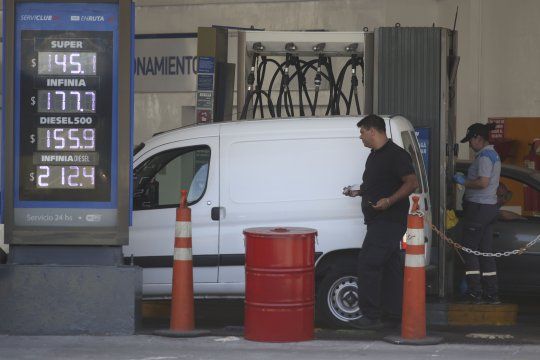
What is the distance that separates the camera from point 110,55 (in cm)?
930

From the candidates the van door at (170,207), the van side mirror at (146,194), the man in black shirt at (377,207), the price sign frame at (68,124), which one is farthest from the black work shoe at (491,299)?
the price sign frame at (68,124)

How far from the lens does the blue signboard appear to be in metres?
9.29

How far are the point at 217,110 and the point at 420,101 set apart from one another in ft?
9.88

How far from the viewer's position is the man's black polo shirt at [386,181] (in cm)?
963

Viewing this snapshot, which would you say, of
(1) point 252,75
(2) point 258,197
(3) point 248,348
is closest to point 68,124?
(2) point 258,197

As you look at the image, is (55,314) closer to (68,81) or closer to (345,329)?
(68,81)

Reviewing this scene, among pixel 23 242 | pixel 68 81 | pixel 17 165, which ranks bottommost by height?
pixel 23 242

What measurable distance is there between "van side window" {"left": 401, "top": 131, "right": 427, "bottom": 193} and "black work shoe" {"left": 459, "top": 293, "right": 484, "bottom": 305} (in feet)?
4.66

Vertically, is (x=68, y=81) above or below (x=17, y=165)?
above

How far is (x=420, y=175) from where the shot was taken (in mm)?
10836

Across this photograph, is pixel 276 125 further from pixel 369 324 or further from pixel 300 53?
pixel 300 53

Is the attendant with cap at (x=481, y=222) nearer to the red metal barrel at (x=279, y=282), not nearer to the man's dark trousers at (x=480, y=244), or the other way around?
the man's dark trousers at (x=480, y=244)

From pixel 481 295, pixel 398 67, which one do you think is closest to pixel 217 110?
pixel 398 67

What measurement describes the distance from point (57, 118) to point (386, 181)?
264cm
